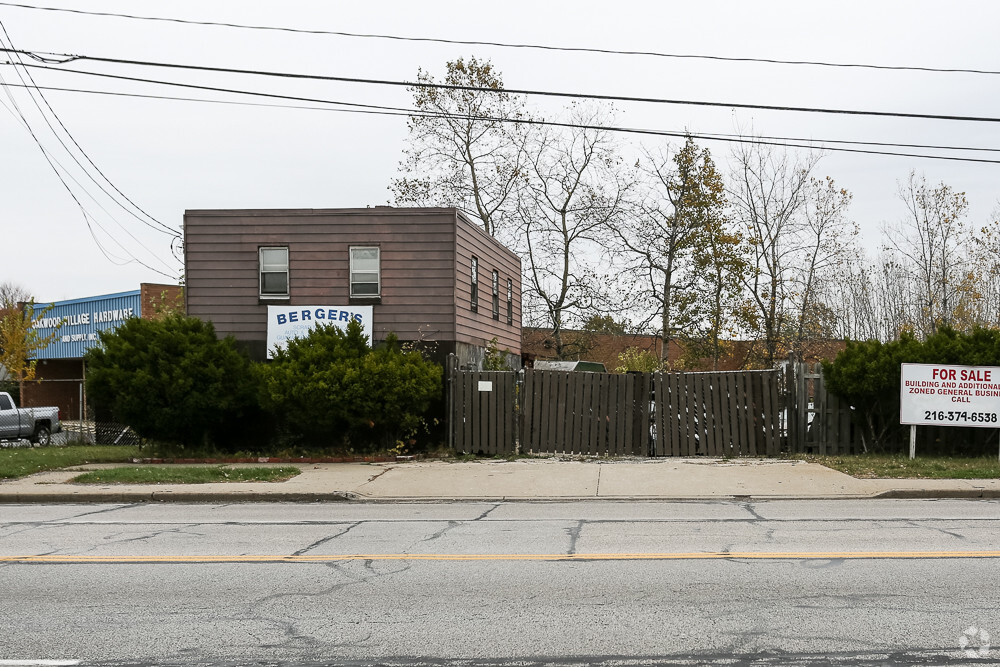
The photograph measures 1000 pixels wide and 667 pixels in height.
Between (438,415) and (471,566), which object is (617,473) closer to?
(438,415)

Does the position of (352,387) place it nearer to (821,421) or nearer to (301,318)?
(301,318)

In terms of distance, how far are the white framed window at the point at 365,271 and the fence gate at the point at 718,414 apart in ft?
22.4

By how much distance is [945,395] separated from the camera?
57.4 ft

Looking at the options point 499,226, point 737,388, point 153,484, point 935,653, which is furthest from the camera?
point 499,226

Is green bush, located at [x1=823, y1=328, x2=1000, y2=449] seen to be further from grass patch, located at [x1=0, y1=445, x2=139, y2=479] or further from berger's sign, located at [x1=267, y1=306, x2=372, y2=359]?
grass patch, located at [x1=0, y1=445, x2=139, y2=479]

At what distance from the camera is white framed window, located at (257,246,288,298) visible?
72.1ft

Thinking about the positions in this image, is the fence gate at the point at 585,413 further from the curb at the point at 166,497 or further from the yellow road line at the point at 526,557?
the yellow road line at the point at 526,557

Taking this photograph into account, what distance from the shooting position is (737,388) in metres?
18.9

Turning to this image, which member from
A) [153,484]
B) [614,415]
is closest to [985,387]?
[614,415]

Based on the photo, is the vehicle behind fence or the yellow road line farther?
the vehicle behind fence

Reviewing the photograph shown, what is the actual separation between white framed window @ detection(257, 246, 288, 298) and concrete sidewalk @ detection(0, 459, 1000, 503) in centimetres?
612

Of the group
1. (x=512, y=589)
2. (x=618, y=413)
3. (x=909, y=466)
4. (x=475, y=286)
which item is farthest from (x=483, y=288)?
(x=512, y=589)

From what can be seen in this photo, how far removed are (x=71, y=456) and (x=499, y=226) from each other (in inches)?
917

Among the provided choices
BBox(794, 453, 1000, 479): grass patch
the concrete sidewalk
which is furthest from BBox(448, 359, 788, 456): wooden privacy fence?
the concrete sidewalk
